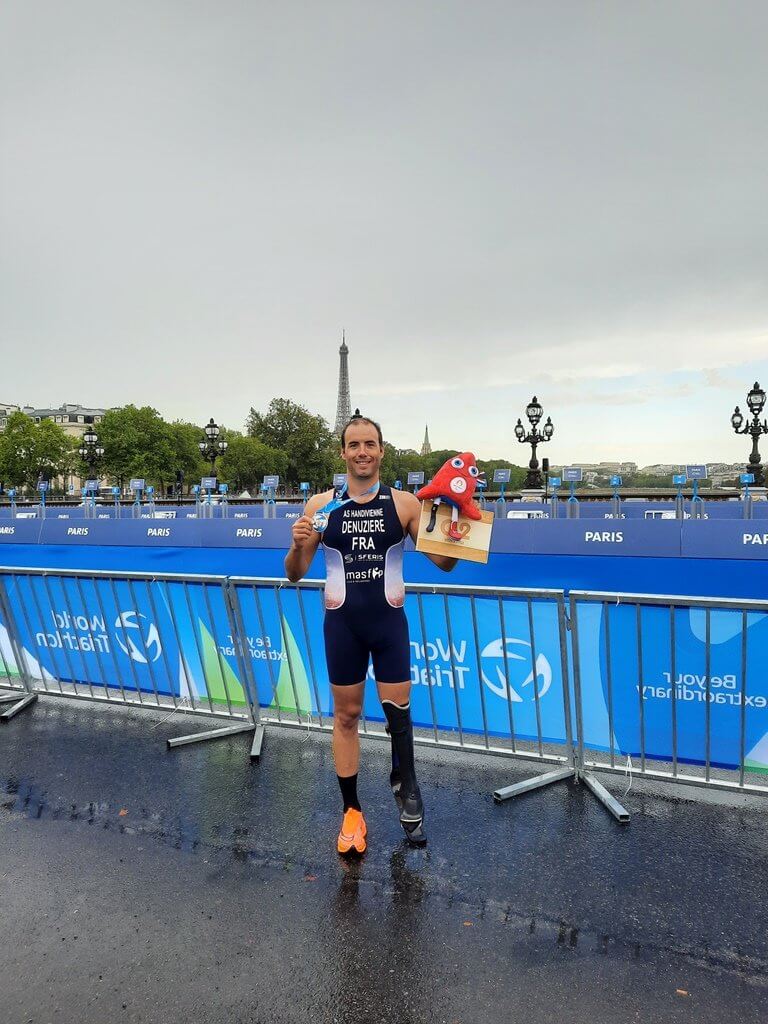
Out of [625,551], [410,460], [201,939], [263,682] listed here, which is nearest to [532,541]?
[625,551]

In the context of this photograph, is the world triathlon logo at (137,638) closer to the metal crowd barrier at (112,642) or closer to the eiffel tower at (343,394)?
the metal crowd barrier at (112,642)

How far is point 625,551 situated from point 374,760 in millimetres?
12664

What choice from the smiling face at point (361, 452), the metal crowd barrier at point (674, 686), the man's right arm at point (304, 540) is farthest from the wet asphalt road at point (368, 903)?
the smiling face at point (361, 452)

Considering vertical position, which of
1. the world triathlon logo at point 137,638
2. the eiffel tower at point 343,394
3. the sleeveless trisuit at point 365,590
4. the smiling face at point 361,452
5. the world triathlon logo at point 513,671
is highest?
the eiffel tower at point 343,394

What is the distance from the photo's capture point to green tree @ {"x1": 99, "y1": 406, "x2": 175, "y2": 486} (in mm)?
72938

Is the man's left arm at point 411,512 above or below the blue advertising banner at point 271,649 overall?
above

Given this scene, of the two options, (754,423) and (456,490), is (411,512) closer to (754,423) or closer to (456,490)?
(456,490)

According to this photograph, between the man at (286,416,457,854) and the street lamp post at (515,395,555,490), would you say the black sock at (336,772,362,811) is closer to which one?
the man at (286,416,457,854)

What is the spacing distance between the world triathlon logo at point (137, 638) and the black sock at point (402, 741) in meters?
2.68

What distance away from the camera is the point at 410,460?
138250 mm

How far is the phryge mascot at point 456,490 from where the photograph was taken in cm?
330

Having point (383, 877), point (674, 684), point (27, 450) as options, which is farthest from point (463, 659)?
point (27, 450)

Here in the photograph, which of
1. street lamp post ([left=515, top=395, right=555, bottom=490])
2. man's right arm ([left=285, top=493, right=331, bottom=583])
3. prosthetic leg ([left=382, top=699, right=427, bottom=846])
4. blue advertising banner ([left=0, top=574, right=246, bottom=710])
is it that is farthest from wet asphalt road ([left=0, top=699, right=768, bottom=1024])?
street lamp post ([left=515, top=395, right=555, bottom=490])

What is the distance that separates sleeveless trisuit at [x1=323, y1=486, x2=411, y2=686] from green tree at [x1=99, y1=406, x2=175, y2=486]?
7450 centimetres
